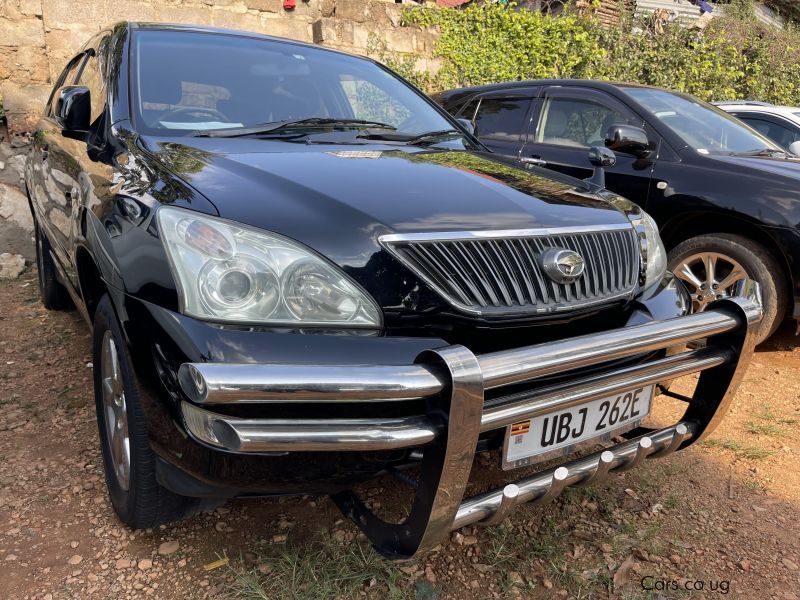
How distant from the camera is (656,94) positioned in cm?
451

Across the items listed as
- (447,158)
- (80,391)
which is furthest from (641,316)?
(80,391)

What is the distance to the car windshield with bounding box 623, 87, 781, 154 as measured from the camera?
409 centimetres

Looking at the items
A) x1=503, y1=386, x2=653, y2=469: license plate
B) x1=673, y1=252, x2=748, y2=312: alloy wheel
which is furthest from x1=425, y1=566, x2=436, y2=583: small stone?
x1=673, y1=252, x2=748, y2=312: alloy wheel

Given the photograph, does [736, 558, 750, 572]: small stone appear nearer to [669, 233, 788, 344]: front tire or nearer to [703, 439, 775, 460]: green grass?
[703, 439, 775, 460]: green grass

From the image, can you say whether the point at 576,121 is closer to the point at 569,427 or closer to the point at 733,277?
the point at 733,277

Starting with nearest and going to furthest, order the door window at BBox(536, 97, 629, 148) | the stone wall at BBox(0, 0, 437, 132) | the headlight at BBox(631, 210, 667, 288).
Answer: the headlight at BBox(631, 210, 667, 288), the door window at BBox(536, 97, 629, 148), the stone wall at BBox(0, 0, 437, 132)

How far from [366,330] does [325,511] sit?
0.96m

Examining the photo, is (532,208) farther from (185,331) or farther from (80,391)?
(80,391)

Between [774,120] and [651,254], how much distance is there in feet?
17.5

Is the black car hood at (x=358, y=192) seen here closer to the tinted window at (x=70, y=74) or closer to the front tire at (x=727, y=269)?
the front tire at (x=727, y=269)

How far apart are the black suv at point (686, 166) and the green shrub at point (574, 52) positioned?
15.0 feet

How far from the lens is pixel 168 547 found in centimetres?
201

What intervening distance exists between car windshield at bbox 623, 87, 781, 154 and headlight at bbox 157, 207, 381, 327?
10.5ft

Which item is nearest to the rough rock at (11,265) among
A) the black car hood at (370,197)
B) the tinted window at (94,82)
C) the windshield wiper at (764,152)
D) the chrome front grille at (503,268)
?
the tinted window at (94,82)
